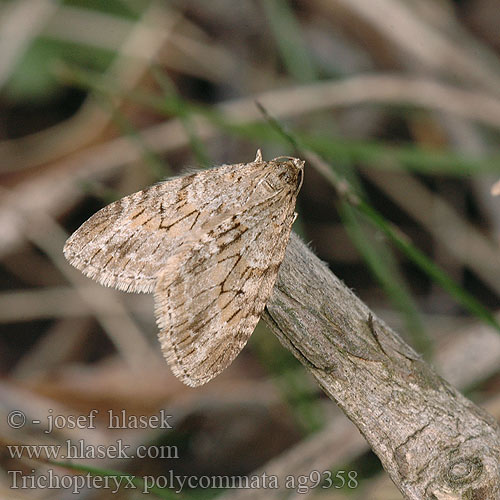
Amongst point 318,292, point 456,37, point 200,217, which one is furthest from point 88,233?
point 456,37

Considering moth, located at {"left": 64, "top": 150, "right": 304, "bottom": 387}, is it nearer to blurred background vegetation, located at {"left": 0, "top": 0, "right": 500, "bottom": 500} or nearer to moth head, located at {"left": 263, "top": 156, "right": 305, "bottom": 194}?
moth head, located at {"left": 263, "top": 156, "right": 305, "bottom": 194}

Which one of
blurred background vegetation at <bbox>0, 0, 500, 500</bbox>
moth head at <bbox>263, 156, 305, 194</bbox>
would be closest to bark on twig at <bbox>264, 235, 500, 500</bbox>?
moth head at <bbox>263, 156, 305, 194</bbox>

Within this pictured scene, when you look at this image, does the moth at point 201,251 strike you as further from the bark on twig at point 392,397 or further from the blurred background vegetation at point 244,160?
the blurred background vegetation at point 244,160

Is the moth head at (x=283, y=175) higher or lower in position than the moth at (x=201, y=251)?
higher

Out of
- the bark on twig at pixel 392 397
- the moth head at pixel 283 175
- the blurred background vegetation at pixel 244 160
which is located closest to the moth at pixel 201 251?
the moth head at pixel 283 175

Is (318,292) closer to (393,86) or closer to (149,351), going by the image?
(149,351)

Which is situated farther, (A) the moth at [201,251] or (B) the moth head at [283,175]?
(B) the moth head at [283,175]

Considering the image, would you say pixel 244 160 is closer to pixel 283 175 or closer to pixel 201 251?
pixel 283 175

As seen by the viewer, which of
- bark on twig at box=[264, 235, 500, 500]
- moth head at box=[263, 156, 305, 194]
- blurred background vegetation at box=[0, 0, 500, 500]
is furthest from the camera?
blurred background vegetation at box=[0, 0, 500, 500]
